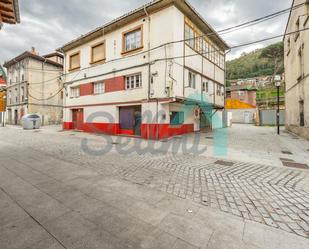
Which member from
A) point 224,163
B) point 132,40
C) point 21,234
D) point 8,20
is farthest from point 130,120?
point 21,234

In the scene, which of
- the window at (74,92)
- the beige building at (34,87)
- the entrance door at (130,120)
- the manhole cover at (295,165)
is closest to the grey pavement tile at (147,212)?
the manhole cover at (295,165)

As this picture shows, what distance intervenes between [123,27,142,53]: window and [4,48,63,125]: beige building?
1511cm

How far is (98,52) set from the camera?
1434 cm

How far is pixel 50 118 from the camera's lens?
25453mm

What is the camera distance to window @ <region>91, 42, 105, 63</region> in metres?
14.0

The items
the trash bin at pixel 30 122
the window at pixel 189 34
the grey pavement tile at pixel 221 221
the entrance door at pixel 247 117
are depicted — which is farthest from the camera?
the entrance door at pixel 247 117

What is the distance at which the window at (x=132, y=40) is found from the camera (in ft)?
39.1

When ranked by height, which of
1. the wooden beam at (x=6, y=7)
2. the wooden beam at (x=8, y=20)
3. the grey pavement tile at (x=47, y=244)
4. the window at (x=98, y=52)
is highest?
the window at (x=98, y=52)

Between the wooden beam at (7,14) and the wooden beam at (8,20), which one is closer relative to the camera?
the wooden beam at (7,14)

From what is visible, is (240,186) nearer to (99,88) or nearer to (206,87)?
(206,87)

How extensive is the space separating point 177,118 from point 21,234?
11.1 m

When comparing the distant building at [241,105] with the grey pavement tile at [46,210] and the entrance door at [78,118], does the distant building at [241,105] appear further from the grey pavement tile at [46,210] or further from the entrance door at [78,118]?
the grey pavement tile at [46,210]

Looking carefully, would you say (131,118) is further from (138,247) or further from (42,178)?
(138,247)

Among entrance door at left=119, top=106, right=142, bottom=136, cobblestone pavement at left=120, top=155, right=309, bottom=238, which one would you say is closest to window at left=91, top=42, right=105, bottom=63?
entrance door at left=119, top=106, right=142, bottom=136
